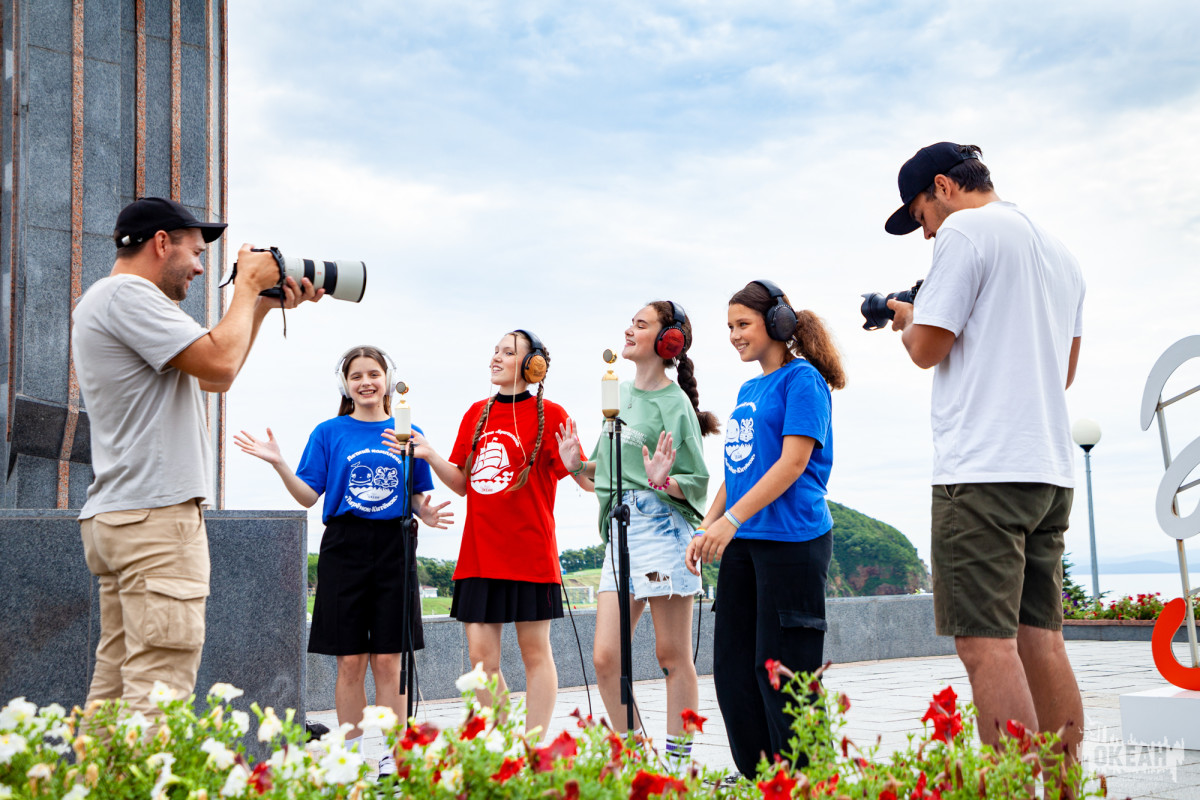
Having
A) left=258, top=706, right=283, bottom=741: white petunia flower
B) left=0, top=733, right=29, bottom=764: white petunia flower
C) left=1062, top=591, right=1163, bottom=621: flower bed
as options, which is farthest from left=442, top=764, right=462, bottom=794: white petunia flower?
left=1062, top=591, right=1163, bottom=621: flower bed

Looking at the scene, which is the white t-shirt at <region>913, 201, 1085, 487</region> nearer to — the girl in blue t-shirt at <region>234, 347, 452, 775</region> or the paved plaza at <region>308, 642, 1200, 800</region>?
the paved plaza at <region>308, 642, 1200, 800</region>

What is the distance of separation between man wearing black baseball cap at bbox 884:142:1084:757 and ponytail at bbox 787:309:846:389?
83cm

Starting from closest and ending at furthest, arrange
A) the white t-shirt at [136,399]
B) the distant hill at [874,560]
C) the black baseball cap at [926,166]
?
the white t-shirt at [136,399] → the black baseball cap at [926,166] → the distant hill at [874,560]

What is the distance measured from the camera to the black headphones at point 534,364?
472 centimetres

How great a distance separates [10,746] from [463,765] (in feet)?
3.05

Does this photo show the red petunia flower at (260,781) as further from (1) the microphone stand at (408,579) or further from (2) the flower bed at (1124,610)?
(2) the flower bed at (1124,610)

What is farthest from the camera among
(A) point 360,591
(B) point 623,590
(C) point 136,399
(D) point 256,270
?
(A) point 360,591

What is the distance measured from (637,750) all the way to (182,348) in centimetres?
167

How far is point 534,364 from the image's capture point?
471cm

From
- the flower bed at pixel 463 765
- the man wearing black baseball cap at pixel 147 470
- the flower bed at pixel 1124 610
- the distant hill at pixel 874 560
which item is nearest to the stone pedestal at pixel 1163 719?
the flower bed at pixel 463 765

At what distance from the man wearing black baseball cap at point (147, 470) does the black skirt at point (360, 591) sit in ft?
5.47

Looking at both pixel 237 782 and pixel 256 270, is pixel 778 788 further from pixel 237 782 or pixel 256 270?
pixel 256 270

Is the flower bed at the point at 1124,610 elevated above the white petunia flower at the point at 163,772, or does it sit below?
below

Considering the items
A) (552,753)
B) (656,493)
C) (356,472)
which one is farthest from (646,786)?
(356,472)
